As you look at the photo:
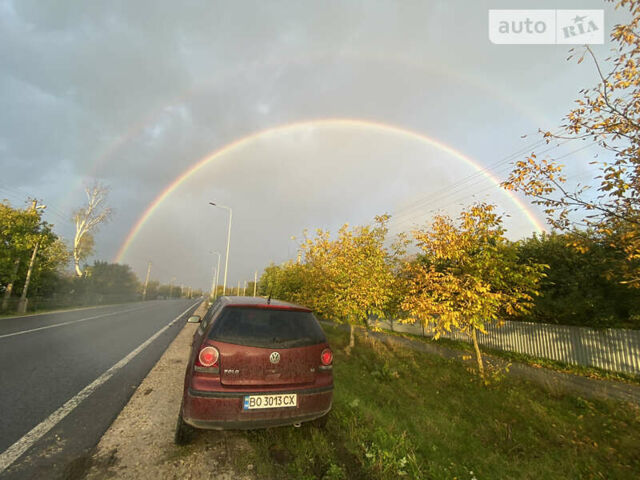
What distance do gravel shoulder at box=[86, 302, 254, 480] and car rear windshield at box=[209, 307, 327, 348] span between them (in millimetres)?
1091

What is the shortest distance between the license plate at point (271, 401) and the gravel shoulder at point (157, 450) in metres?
0.53

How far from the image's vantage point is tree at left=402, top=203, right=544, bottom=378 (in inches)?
241

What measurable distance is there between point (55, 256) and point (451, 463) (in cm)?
4192

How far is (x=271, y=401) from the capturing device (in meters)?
2.89

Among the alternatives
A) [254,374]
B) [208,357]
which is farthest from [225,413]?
[208,357]

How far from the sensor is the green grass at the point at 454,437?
9.29 ft

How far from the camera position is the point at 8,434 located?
3.13m

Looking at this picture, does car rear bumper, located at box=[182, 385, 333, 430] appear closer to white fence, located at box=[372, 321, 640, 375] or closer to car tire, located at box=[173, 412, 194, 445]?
car tire, located at box=[173, 412, 194, 445]

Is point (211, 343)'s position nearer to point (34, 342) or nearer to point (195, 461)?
point (195, 461)

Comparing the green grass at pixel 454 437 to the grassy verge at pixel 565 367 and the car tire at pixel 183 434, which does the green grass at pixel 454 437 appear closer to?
the car tire at pixel 183 434

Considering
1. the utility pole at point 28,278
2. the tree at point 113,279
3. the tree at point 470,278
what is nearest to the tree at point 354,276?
the tree at point 470,278

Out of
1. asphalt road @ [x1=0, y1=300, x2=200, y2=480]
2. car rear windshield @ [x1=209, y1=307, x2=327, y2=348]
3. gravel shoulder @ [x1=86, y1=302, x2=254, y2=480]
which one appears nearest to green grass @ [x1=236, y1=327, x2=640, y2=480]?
gravel shoulder @ [x1=86, y1=302, x2=254, y2=480]

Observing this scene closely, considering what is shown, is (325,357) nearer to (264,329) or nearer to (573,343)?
(264,329)

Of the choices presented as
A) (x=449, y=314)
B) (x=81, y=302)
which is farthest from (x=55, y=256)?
→ (x=449, y=314)
